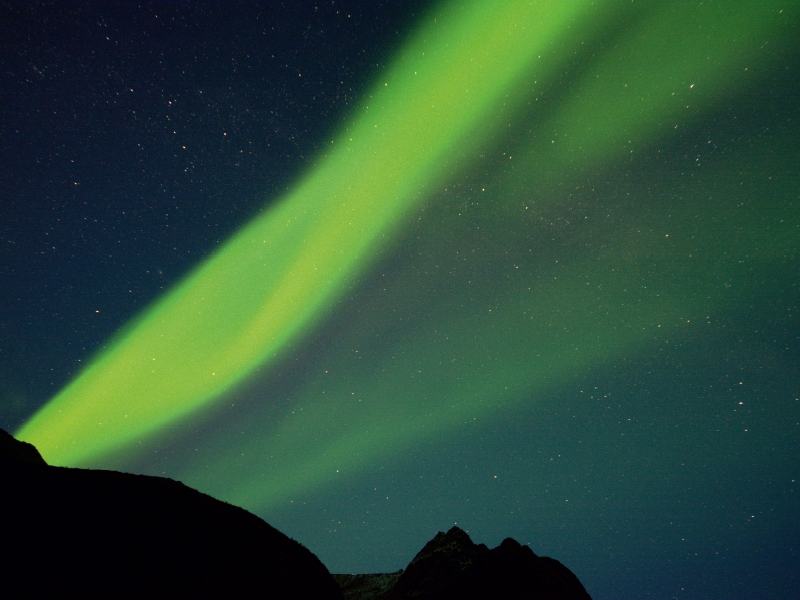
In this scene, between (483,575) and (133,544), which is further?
(483,575)

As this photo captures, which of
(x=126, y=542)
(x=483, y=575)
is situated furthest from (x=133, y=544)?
(x=483, y=575)

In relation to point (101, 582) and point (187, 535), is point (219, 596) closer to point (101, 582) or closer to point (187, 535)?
point (187, 535)

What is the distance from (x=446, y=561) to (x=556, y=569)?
14.2ft

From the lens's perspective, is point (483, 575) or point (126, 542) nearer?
point (126, 542)

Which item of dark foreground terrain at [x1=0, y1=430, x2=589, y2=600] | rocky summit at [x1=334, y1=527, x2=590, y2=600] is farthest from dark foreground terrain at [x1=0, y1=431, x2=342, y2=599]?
rocky summit at [x1=334, y1=527, x2=590, y2=600]

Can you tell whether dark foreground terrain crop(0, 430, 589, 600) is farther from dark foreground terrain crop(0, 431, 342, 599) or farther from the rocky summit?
the rocky summit

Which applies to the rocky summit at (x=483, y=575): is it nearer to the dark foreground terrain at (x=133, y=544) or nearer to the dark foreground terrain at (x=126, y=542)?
the dark foreground terrain at (x=133, y=544)

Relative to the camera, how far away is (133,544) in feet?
18.5

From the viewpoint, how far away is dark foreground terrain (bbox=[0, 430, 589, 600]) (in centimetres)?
477

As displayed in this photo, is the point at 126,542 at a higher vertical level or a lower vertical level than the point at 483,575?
higher

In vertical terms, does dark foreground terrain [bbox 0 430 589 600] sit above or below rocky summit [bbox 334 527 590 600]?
above

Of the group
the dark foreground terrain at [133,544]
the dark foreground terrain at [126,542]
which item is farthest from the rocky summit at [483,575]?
the dark foreground terrain at [126,542]

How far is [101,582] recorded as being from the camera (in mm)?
5113

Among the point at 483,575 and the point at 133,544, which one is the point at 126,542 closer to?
the point at 133,544
